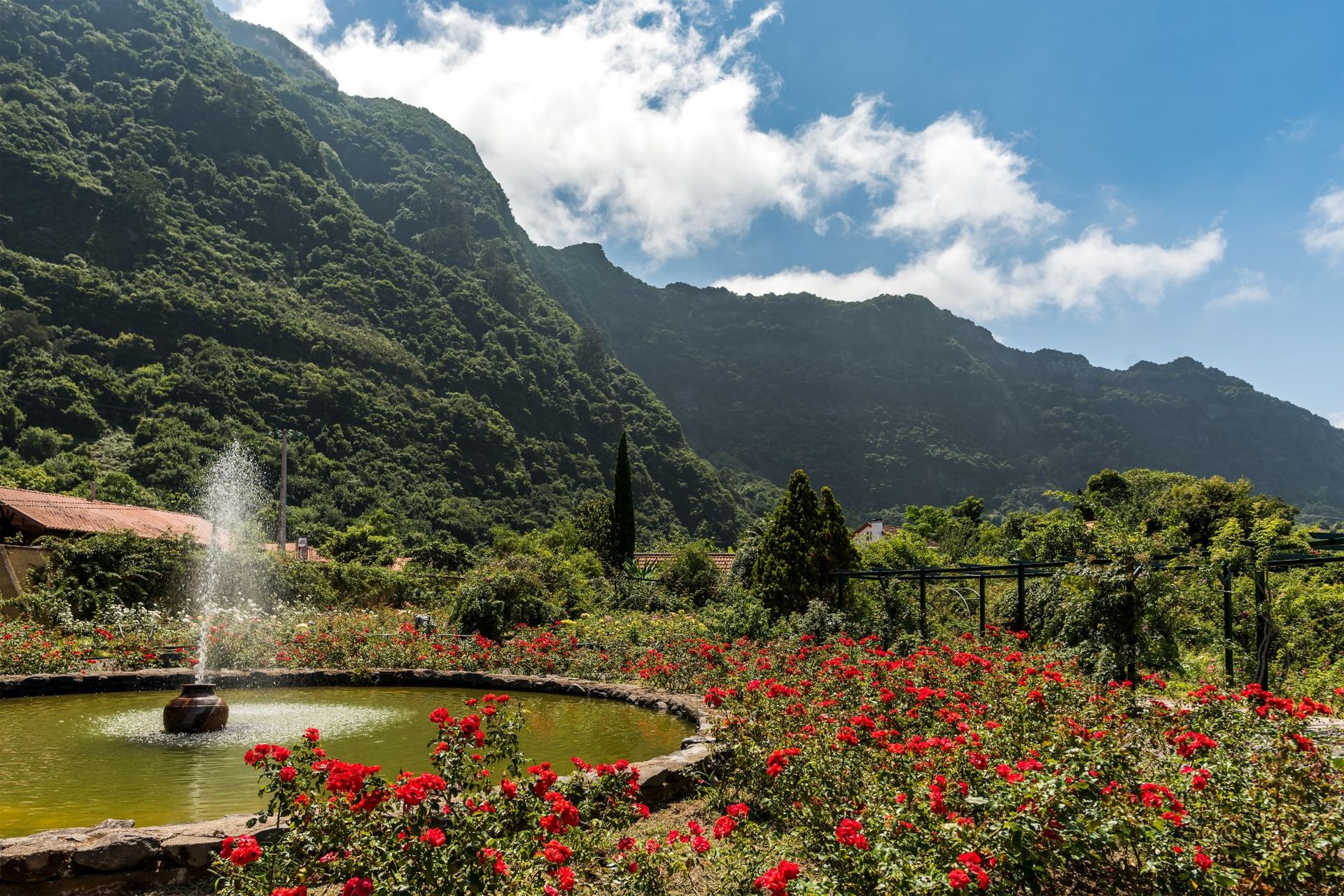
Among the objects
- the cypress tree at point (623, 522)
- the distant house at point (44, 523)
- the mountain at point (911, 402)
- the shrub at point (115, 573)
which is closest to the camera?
the shrub at point (115, 573)

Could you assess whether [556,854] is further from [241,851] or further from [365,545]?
[365,545]

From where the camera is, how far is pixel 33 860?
160 inches

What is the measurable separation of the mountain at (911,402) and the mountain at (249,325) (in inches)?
1336

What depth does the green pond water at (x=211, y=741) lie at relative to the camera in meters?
5.65

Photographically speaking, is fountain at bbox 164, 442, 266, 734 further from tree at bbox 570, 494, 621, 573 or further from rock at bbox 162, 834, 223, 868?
tree at bbox 570, 494, 621, 573

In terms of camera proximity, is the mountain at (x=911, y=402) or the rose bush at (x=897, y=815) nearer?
the rose bush at (x=897, y=815)

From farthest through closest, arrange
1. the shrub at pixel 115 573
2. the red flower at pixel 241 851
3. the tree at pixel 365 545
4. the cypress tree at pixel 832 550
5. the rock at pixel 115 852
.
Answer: the tree at pixel 365 545
the shrub at pixel 115 573
the cypress tree at pixel 832 550
the rock at pixel 115 852
the red flower at pixel 241 851

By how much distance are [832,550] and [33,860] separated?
12.4m

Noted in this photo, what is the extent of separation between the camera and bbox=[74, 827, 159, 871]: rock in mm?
4117

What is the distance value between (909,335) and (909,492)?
142 feet

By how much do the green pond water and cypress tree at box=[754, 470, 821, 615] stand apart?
505cm

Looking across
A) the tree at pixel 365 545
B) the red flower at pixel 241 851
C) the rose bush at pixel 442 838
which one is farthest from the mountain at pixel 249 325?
the red flower at pixel 241 851

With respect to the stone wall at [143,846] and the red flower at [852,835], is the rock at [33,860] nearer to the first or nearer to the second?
the stone wall at [143,846]

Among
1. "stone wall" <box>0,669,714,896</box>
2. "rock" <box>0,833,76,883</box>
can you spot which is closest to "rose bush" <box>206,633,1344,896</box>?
"stone wall" <box>0,669,714,896</box>
